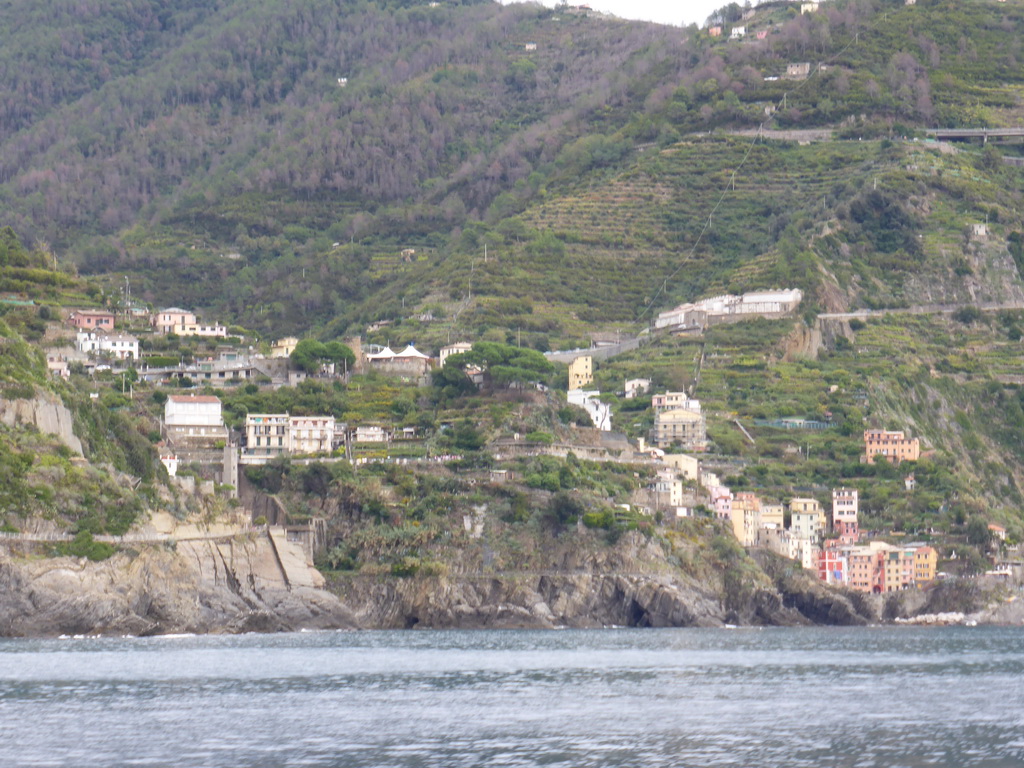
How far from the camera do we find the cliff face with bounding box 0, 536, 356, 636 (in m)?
87.5

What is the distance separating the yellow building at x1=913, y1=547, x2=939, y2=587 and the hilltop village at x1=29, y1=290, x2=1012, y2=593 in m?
0.07

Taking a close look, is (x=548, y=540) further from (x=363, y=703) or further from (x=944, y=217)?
(x=944, y=217)

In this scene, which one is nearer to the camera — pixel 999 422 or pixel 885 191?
pixel 999 422

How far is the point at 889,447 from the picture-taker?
127250 millimetres

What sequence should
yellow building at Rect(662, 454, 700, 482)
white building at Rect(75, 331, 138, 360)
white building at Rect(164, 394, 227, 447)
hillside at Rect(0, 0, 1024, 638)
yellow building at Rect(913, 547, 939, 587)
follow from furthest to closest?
white building at Rect(75, 331, 138, 360), yellow building at Rect(662, 454, 700, 482), yellow building at Rect(913, 547, 939, 587), white building at Rect(164, 394, 227, 447), hillside at Rect(0, 0, 1024, 638)

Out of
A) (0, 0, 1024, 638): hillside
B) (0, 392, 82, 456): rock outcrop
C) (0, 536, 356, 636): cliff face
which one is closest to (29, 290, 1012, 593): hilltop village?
(0, 0, 1024, 638): hillside

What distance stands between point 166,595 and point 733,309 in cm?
6457

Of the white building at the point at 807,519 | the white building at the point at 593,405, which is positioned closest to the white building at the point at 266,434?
the white building at the point at 593,405

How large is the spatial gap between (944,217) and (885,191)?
527cm

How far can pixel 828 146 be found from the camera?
6964 inches

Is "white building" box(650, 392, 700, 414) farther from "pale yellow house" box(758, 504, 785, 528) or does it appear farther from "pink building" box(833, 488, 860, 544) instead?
"pale yellow house" box(758, 504, 785, 528)

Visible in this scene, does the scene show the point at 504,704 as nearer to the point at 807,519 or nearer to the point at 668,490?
the point at 668,490

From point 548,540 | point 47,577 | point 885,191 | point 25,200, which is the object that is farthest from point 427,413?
point 25,200

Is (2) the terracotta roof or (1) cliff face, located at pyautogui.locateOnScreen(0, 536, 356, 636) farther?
(2) the terracotta roof
